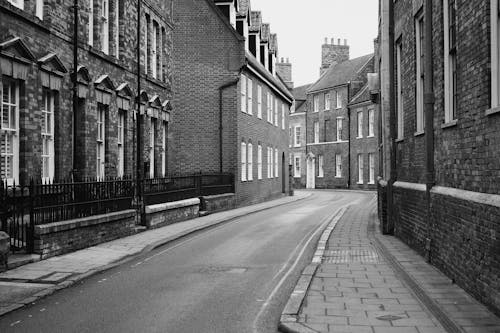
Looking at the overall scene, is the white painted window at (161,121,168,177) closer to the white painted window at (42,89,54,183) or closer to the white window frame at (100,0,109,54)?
the white window frame at (100,0,109,54)

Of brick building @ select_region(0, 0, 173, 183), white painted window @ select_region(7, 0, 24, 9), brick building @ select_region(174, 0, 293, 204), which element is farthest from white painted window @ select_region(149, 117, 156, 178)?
white painted window @ select_region(7, 0, 24, 9)

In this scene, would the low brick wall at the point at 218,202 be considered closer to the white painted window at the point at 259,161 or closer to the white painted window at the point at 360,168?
the white painted window at the point at 259,161

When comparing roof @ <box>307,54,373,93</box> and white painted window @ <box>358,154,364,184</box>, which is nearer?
white painted window @ <box>358,154,364,184</box>

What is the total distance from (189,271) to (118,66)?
1023cm

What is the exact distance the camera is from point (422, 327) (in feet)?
21.2

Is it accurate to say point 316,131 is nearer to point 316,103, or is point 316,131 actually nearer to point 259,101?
point 316,103

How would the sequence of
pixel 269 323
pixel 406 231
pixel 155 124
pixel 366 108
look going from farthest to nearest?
1. pixel 366 108
2. pixel 155 124
3. pixel 406 231
4. pixel 269 323

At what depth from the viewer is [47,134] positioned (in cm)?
1456

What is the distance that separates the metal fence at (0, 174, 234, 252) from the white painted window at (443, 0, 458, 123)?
24.9ft

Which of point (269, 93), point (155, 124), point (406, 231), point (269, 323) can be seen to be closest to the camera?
point (269, 323)

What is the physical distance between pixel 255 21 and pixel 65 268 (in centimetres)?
3052

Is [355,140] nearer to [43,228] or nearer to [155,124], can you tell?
[155,124]

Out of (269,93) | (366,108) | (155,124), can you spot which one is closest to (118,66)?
(155,124)

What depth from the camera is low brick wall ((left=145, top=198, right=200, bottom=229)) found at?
17859 millimetres
